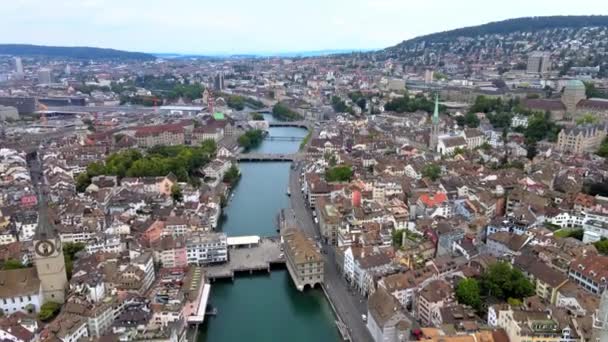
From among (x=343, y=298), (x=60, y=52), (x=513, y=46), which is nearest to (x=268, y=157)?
(x=343, y=298)

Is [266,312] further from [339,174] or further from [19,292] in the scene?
[339,174]

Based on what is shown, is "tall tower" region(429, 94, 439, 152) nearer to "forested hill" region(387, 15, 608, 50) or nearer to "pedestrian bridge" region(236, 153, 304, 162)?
"pedestrian bridge" region(236, 153, 304, 162)

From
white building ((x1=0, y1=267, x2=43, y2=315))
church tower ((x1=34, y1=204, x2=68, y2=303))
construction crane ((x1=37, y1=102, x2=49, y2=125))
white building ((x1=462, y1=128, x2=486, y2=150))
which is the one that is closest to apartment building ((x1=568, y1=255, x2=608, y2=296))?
church tower ((x1=34, y1=204, x2=68, y2=303))

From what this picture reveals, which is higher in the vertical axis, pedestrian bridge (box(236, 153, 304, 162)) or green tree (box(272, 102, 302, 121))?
green tree (box(272, 102, 302, 121))

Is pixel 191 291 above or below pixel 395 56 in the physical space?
below

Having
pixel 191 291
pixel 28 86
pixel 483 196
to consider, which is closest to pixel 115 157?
pixel 191 291

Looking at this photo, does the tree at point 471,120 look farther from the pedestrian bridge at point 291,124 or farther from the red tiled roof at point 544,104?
the pedestrian bridge at point 291,124

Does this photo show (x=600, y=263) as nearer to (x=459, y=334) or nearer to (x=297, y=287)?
(x=459, y=334)
